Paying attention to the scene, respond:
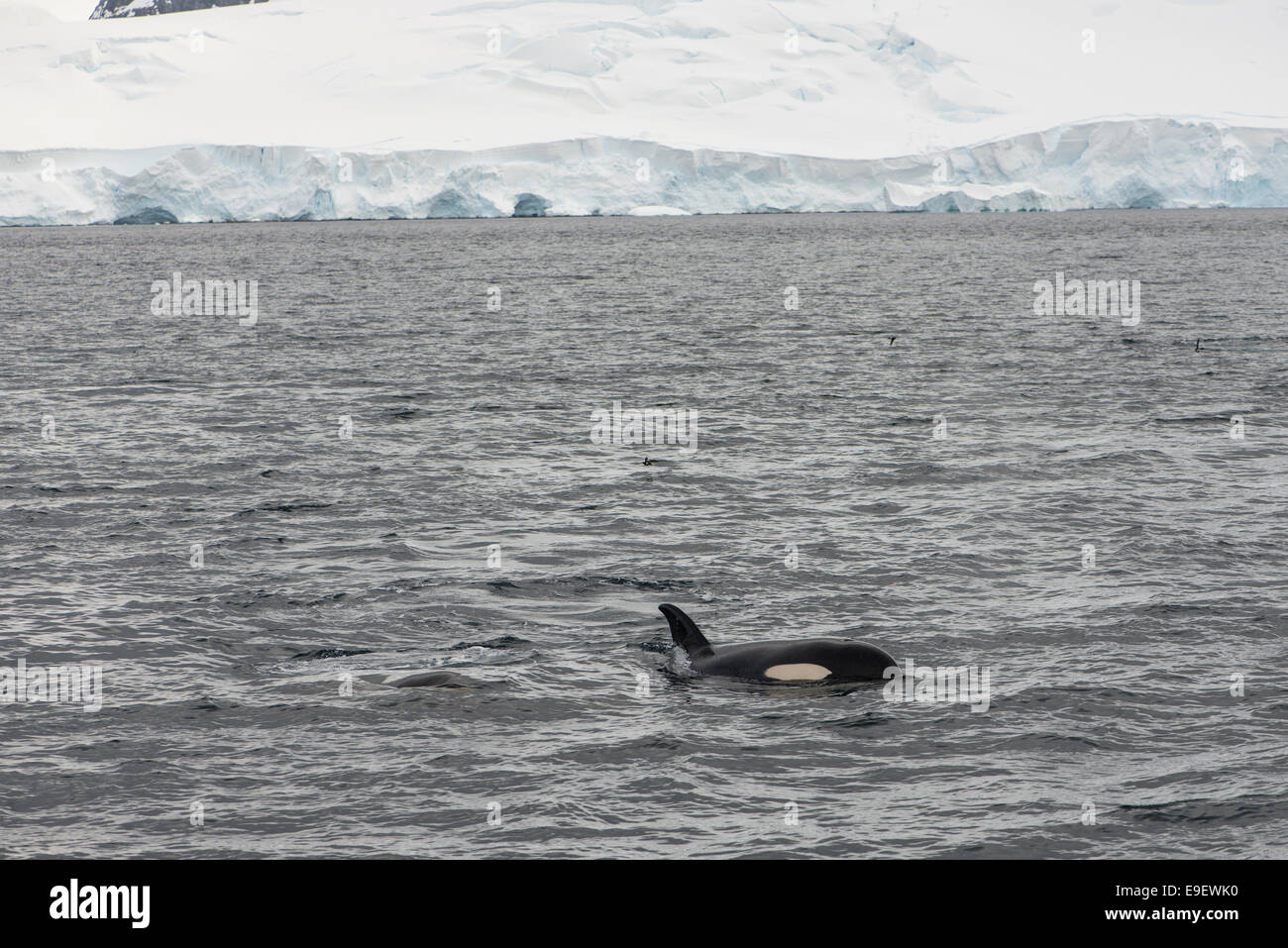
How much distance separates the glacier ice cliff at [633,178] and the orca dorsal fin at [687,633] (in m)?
112

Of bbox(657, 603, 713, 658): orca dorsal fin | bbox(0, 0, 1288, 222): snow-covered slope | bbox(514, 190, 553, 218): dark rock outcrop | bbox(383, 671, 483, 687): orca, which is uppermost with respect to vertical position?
bbox(0, 0, 1288, 222): snow-covered slope

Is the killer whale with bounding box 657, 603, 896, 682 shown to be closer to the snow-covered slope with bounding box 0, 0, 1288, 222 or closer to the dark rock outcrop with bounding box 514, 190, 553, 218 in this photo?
the snow-covered slope with bounding box 0, 0, 1288, 222

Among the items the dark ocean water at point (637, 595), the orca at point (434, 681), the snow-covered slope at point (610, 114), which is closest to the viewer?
the dark ocean water at point (637, 595)

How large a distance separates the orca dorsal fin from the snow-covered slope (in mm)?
112367

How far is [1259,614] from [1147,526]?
398cm

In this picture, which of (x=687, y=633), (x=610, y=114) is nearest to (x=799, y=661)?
(x=687, y=633)

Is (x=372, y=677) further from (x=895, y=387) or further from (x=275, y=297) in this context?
(x=275, y=297)

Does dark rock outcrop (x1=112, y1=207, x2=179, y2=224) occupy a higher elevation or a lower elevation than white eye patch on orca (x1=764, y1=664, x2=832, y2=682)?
higher

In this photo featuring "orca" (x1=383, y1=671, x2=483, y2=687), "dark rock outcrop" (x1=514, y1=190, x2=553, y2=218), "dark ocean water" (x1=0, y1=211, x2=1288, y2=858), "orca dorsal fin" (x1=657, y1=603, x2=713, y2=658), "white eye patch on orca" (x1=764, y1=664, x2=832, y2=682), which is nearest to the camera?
"dark ocean water" (x1=0, y1=211, x2=1288, y2=858)

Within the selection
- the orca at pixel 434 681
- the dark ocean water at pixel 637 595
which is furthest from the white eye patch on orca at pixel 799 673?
the orca at pixel 434 681

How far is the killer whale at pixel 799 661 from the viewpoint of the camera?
40.8ft

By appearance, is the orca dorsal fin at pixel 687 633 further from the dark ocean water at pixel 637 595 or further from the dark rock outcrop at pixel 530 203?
the dark rock outcrop at pixel 530 203

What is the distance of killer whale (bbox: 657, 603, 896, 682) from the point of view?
1243 cm

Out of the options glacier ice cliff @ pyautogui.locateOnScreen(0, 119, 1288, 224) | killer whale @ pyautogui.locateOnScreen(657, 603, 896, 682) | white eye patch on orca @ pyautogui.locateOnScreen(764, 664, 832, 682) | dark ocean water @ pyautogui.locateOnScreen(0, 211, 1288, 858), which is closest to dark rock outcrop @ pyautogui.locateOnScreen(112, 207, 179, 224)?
glacier ice cliff @ pyautogui.locateOnScreen(0, 119, 1288, 224)
